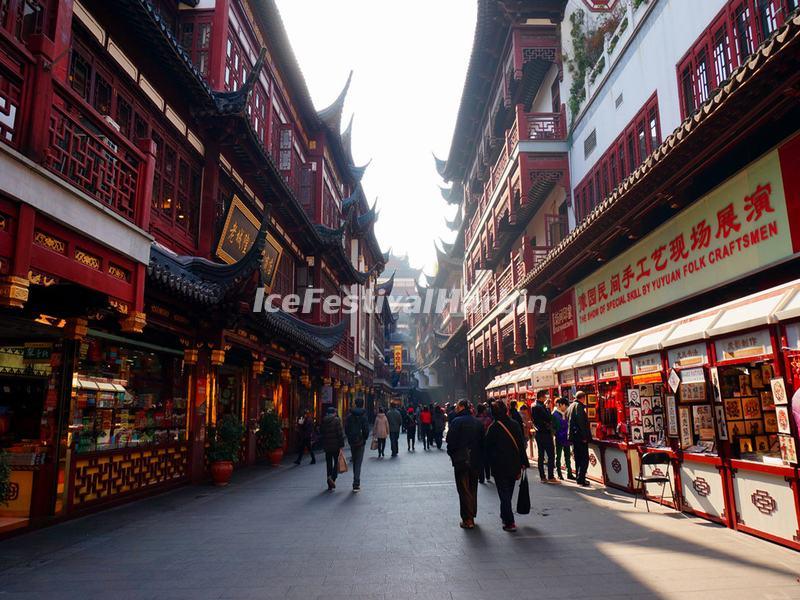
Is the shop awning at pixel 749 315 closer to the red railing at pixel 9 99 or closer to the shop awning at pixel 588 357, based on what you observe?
the shop awning at pixel 588 357

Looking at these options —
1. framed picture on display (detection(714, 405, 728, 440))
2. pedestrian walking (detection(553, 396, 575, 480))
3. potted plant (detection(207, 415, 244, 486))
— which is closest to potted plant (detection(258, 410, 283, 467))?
potted plant (detection(207, 415, 244, 486))

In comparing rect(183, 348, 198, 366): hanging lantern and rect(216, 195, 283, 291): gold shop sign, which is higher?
rect(216, 195, 283, 291): gold shop sign

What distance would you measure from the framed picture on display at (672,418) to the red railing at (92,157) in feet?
25.7

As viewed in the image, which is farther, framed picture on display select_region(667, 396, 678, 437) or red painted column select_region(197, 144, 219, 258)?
red painted column select_region(197, 144, 219, 258)

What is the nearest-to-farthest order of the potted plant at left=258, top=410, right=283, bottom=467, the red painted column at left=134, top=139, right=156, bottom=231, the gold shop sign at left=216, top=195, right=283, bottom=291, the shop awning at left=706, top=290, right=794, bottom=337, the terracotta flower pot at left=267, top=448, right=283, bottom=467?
the shop awning at left=706, top=290, right=794, bottom=337 < the red painted column at left=134, top=139, right=156, bottom=231 < the gold shop sign at left=216, top=195, right=283, bottom=291 < the potted plant at left=258, top=410, right=283, bottom=467 < the terracotta flower pot at left=267, top=448, right=283, bottom=467

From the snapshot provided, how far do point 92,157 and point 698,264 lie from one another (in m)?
8.90

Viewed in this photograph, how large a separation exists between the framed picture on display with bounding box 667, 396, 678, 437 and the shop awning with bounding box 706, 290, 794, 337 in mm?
1558

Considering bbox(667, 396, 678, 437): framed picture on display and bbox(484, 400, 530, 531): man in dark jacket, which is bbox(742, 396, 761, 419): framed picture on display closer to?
bbox(667, 396, 678, 437): framed picture on display

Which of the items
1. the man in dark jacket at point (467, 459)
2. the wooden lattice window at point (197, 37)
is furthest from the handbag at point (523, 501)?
the wooden lattice window at point (197, 37)

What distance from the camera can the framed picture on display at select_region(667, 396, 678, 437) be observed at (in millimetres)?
8172

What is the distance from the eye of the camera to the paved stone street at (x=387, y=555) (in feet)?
16.1

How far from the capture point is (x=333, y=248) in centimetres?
2306

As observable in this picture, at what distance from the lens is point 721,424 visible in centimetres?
707

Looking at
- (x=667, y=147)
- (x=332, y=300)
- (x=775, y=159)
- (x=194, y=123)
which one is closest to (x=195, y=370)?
(x=194, y=123)
